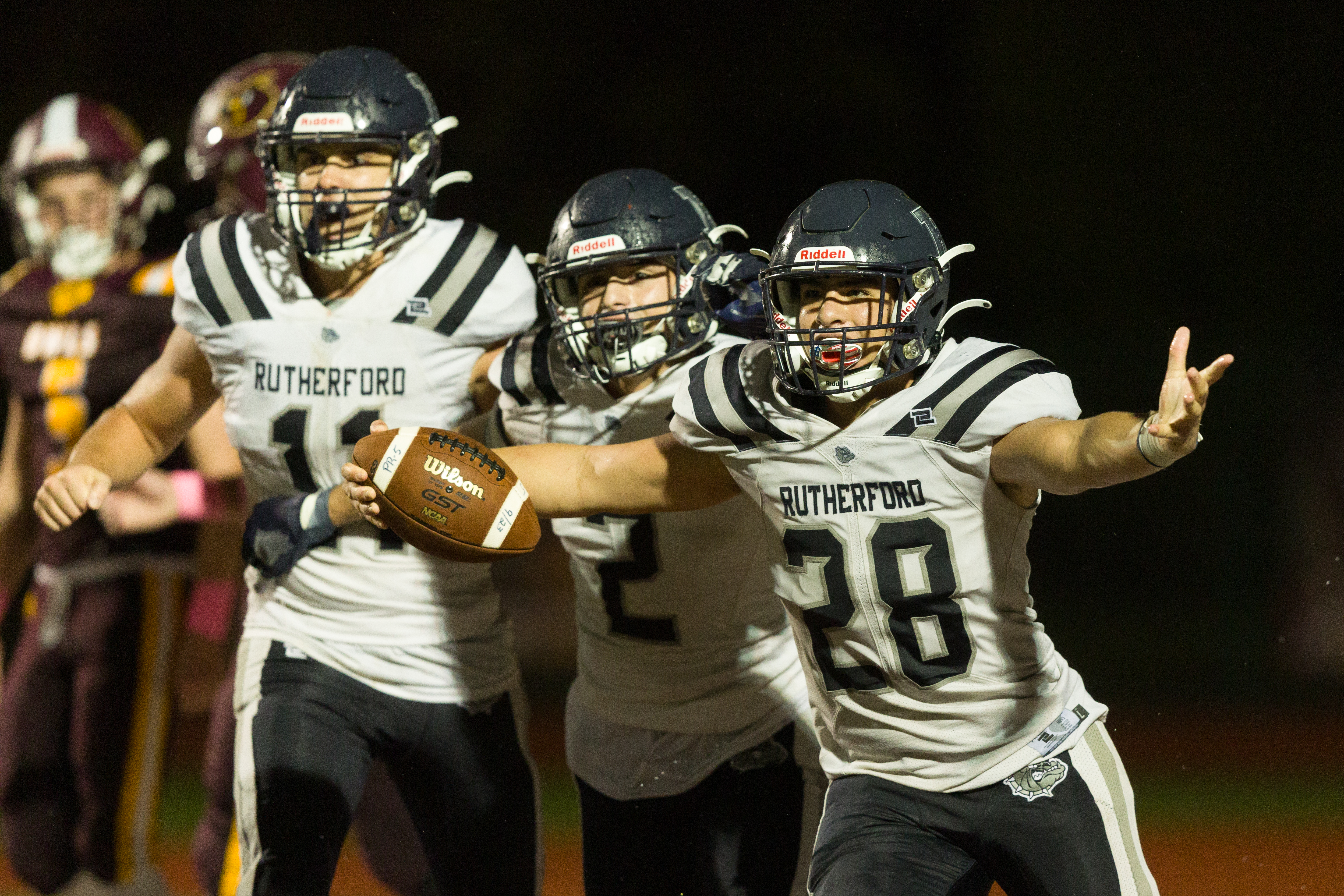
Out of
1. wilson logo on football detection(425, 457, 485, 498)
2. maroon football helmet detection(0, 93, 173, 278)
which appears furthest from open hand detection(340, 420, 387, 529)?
maroon football helmet detection(0, 93, 173, 278)

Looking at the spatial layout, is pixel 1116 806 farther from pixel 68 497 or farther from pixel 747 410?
pixel 68 497

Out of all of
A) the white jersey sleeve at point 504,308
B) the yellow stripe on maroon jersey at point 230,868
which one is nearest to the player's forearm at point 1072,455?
the white jersey sleeve at point 504,308

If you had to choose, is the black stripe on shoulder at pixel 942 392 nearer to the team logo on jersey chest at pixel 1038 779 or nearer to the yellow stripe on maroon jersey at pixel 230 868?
the team logo on jersey chest at pixel 1038 779

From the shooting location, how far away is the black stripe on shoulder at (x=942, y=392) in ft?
6.89

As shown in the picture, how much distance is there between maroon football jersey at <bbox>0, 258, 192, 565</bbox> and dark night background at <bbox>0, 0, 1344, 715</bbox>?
1841 millimetres

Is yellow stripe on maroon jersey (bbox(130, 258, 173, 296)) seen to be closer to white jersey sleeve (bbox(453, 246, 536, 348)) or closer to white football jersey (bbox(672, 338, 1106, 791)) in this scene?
white jersey sleeve (bbox(453, 246, 536, 348))

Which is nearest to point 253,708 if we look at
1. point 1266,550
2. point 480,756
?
point 480,756

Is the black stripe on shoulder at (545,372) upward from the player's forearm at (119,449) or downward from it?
upward

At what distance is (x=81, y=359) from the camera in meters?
4.04

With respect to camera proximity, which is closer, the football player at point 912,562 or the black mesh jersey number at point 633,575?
the football player at point 912,562

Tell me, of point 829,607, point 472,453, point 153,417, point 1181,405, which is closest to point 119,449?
point 153,417

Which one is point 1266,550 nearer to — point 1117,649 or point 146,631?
point 1117,649

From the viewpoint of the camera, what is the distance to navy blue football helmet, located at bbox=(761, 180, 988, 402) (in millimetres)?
2131

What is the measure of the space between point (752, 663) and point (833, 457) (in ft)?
1.95
